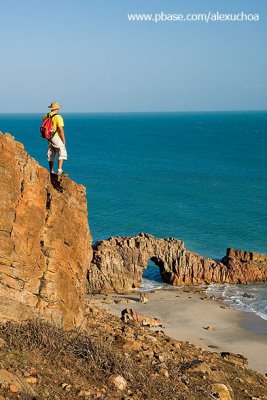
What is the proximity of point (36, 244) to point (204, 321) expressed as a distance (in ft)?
54.1

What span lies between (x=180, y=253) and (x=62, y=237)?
22.9 m

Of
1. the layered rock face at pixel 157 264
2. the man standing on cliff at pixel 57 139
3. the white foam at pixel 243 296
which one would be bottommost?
the white foam at pixel 243 296

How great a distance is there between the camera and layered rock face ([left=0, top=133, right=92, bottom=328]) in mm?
15398

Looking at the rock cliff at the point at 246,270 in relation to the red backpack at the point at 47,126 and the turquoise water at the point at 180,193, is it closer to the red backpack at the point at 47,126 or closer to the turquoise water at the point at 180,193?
the turquoise water at the point at 180,193

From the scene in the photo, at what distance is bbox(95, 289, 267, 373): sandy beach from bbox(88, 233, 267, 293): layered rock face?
2.03 metres

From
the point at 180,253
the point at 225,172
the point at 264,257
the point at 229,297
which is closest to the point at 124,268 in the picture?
the point at 180,253

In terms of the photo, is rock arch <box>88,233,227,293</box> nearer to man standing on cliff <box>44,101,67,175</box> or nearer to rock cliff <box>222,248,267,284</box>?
rock cliff <box>222,248,267,284</box>

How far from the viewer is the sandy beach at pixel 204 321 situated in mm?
25969

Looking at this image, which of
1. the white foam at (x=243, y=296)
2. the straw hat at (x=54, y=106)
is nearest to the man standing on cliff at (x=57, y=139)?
the straw hat at (x=54, y=106)

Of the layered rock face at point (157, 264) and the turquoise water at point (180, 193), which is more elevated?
the turquoise water at point (180, 193)

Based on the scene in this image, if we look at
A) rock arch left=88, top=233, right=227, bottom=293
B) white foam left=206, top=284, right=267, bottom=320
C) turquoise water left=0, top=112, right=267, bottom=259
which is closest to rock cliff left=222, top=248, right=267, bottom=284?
rock arch left=88, top=233, right=227, bottom=293

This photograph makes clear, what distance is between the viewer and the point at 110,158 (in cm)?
12175

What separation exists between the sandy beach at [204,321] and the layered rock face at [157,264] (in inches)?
79.9

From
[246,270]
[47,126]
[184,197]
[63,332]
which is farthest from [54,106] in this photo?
[184,197]
